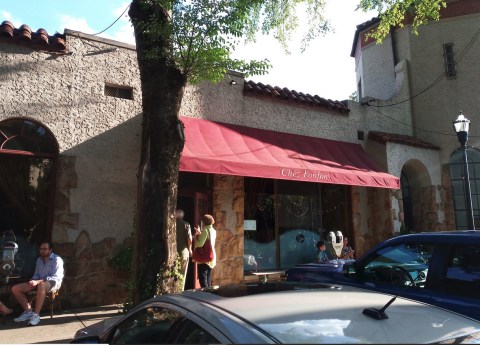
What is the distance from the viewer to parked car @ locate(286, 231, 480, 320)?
Result: 11.4ft

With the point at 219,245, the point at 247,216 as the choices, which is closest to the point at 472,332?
the point at 219,245

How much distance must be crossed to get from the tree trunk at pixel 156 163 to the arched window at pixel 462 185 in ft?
35.4

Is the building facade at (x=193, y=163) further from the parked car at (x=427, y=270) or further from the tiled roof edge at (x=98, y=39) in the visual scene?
the parked car at (x=427, y=270)

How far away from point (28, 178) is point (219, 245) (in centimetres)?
388

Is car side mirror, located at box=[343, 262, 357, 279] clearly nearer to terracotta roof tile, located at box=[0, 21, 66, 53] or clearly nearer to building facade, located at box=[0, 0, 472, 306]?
building facade, located at box=[0, 0, 472, 306]

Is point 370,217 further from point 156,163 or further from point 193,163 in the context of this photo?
point 156,163

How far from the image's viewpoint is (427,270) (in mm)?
3896

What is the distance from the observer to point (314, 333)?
5.41 ft

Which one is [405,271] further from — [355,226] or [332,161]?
[355,226]

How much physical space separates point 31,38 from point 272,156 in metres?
5.11

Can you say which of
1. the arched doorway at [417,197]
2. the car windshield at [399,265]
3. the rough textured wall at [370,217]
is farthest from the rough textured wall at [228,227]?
the arched doorway at [417,197]

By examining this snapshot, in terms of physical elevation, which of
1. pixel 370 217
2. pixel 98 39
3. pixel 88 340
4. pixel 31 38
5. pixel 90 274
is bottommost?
pixel 88 340

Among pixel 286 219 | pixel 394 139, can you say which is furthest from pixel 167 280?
pixel 394 139

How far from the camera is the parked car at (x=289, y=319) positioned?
5.43ft
